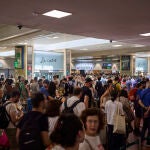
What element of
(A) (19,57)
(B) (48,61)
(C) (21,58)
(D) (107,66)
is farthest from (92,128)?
(D) (107,66)

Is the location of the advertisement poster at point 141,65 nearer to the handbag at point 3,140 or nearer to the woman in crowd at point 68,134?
the handbag at point 3,140

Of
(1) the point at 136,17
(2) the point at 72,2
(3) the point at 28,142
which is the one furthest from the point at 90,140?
(1) the point at 136,17

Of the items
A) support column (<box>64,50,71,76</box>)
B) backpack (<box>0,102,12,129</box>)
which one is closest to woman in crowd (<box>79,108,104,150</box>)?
backpack (<box>0,102,12,129</box>)

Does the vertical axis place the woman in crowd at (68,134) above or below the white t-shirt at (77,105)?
A: above

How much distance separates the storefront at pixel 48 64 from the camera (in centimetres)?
1661

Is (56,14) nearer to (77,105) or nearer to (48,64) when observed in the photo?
(77,105)

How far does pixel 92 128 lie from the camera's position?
2484 mm

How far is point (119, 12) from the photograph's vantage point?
539cm

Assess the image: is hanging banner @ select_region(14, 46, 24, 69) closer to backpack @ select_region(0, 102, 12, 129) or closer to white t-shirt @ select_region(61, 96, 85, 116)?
white t-shirt @ select_region(61, 96, 85, 116)

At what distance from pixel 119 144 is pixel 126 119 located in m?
0.52

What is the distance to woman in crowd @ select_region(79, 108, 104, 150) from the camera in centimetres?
228

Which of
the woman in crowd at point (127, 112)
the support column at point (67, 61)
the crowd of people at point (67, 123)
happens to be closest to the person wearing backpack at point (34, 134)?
the crowd of people at point (67, 123)

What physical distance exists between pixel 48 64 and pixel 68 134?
15755 mm

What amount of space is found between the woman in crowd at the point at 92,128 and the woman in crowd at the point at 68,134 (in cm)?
49
